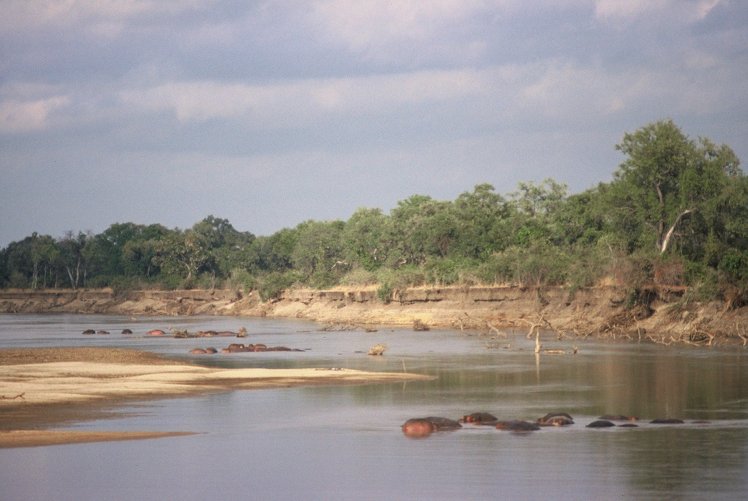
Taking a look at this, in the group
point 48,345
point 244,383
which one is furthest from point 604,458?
point 48,345

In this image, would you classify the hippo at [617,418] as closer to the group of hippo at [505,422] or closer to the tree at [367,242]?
the group of hippo at [505,422]

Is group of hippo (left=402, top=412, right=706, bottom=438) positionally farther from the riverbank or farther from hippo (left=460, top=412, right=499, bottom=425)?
the riverbank

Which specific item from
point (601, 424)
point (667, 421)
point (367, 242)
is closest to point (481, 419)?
point (601, 424)

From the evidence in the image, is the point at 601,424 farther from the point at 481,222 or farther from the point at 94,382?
the point at 481,222

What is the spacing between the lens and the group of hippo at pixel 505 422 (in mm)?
25000

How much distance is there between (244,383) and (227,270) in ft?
307

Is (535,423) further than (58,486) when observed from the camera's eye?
Yes

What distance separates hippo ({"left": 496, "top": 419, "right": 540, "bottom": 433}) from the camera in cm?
2498

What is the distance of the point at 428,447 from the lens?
23.2 m

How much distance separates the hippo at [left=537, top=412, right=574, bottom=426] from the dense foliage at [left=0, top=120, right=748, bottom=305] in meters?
27.1

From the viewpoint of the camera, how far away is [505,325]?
64312 mm

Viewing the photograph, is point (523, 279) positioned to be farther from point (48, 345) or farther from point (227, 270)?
point (227, 270)

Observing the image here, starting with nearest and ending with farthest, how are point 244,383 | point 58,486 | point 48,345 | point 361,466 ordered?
point 58,486 → point 361,466 → point 244,383 → point 48,345

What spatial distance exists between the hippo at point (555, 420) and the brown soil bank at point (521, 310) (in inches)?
991
